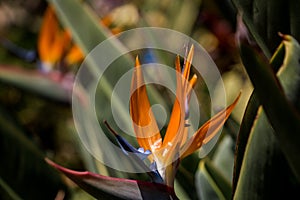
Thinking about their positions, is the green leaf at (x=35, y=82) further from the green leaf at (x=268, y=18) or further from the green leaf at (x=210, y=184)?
the green leaf at (x=268, y=18)

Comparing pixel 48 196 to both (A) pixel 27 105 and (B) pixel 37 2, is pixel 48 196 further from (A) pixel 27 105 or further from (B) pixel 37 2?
(B) pixel 37 2

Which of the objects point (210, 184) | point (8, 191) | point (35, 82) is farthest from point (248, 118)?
point (35, 82)

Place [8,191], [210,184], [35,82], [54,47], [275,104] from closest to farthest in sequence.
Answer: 1. [275,104]
2. [210,184]
3. [8,191]
4. [35,82]
5. [54,47]

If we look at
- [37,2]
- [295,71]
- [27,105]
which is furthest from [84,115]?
[37,2]

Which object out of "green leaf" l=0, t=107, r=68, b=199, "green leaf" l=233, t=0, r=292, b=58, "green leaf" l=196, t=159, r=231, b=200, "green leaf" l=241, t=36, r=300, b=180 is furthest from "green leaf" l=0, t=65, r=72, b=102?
"green leaf" l=241, t=36, r=300, b=180

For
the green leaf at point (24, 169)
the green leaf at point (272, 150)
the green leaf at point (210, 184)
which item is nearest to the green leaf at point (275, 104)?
the green leaf at point (272, 150)

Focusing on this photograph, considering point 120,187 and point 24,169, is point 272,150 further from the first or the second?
point 24,169
